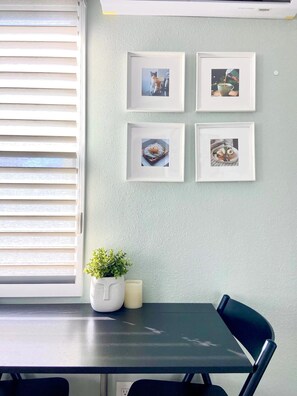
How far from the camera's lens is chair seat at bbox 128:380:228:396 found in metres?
1.31

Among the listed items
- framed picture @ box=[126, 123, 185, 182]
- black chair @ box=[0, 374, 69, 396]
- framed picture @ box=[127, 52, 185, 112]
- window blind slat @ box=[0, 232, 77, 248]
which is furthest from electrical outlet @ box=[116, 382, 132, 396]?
framed picture @ box=[127, 52, 185, 112]

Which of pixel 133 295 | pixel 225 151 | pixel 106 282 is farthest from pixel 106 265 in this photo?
pixel 225 151

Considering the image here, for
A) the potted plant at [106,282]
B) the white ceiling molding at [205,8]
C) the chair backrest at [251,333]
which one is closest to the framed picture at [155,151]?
the potted plant at [106,282]

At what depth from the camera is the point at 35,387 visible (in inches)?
53.7

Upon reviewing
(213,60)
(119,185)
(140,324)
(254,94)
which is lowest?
(140,324)

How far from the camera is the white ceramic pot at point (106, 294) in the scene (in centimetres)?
146

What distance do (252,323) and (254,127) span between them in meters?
0.92

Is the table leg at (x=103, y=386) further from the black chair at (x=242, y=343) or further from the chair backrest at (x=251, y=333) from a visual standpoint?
the chair backrest at (x=251, y=333)

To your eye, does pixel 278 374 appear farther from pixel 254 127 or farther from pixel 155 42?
pixel 155 42

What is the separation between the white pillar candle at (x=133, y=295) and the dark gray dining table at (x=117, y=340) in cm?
3

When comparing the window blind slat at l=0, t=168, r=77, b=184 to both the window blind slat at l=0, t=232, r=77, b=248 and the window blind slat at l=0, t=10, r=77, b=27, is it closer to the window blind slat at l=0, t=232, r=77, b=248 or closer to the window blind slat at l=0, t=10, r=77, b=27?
the window blind slat at l=0, t=232, r=77, b=248

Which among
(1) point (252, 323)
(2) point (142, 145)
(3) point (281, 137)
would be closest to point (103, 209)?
(2) point (142, 145)

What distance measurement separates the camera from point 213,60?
163cm

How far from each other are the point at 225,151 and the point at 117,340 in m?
1.00
